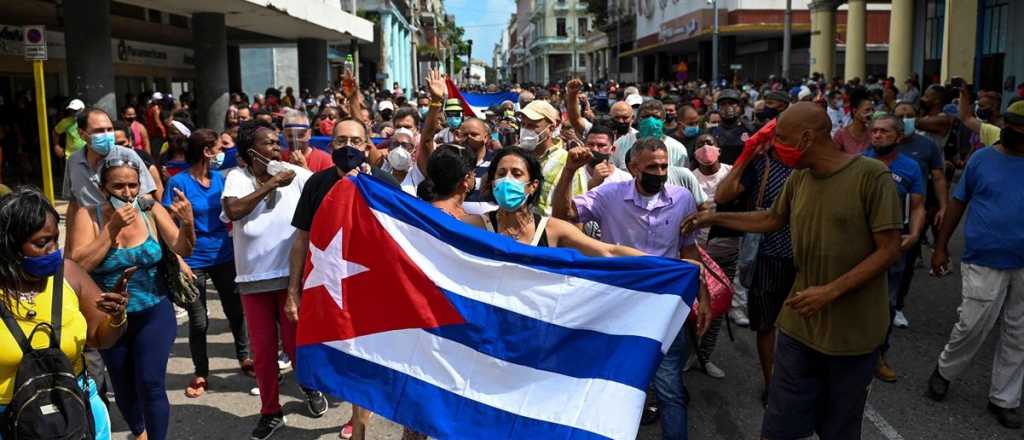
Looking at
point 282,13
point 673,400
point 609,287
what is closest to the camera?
point 609,287

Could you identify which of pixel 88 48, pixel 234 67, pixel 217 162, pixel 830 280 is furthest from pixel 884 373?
pixel 234 67

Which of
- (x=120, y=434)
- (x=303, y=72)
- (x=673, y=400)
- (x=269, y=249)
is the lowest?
(x=120, y=434)

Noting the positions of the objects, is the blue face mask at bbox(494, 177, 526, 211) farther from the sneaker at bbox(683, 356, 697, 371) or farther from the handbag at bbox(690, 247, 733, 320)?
the sneaker at bbox(683, 356, 697, 371)

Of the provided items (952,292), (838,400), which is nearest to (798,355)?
(838,400)

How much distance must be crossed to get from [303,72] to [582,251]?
2332 cm

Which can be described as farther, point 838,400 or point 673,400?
point 673,400

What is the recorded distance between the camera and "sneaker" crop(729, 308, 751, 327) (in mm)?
7465

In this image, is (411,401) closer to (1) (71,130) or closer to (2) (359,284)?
(2) (359,284)

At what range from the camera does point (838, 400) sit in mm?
3947

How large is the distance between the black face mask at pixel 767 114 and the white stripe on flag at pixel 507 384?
560 cm

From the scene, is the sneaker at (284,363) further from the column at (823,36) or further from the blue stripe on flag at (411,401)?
the column at (823,36)

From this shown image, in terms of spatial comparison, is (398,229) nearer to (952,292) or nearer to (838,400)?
(838,400)

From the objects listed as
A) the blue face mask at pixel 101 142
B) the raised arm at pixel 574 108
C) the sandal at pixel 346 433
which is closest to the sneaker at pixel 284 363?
the sandal at pixel 346 433

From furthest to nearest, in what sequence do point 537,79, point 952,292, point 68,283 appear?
point 537,79 < point 952,292 < point 68,283
